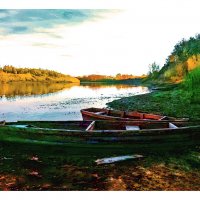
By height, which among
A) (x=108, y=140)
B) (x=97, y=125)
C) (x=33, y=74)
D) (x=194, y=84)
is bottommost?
(x=108, y=140)

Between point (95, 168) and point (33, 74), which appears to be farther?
point (33, 74)

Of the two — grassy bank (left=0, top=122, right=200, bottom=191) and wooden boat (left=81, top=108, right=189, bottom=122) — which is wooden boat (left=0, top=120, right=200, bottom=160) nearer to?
grassy bank (left=0, top=122, right=200, bottom=191)

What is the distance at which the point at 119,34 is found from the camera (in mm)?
7133

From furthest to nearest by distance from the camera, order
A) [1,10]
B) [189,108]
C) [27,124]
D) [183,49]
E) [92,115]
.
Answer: [183,49], [189,108], [92,115], [27,124], [1,10]

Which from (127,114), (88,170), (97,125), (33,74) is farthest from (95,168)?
(33,74)

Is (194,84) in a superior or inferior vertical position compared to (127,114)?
superior

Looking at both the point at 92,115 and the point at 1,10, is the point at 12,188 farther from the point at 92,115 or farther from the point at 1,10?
the point at 92,115

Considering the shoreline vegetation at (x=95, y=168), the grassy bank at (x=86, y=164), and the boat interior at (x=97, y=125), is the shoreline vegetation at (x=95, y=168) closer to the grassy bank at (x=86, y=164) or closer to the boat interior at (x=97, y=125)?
the grassy bank at (x=86, y=164)

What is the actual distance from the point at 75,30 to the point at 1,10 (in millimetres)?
1649

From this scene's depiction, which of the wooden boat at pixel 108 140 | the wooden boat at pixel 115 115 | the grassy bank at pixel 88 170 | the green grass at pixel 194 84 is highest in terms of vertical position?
the green grass at pixel 194 84

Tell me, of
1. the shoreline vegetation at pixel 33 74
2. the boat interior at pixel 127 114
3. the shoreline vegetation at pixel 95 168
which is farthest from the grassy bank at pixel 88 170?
the shoreline vegetation at pixel 33 74

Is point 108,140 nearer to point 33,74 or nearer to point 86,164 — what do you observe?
point 86,164

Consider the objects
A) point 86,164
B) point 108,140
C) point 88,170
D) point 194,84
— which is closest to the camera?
point 88,170
